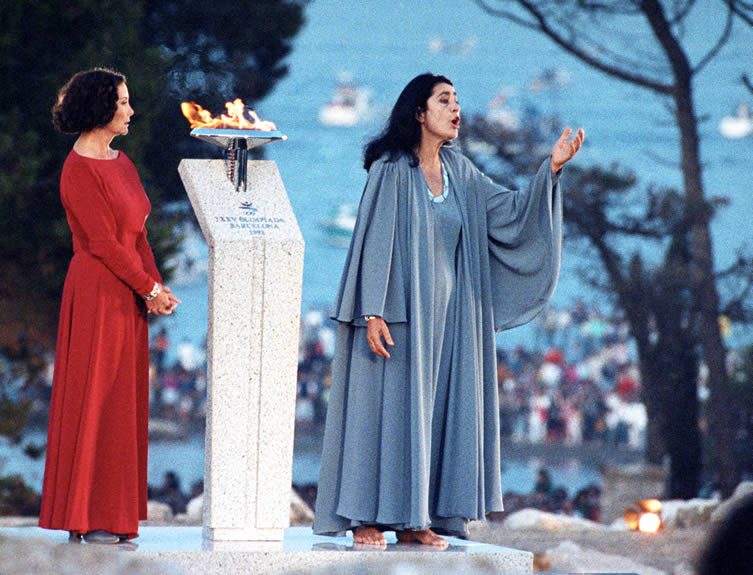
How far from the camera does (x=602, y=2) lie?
15.4 meters

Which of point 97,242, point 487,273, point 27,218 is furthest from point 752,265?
point 97,242

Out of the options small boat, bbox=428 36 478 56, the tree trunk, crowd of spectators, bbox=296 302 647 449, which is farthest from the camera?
small boat, bbox=428 36 478 56

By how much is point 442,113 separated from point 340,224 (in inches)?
515

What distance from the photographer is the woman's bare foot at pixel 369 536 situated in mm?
5223

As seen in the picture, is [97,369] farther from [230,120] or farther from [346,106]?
[346,106]

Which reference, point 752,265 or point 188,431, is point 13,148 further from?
point 188,431

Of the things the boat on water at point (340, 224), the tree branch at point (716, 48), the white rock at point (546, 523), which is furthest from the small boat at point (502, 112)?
the white rock at point (546, 523)

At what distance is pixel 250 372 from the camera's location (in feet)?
17.2

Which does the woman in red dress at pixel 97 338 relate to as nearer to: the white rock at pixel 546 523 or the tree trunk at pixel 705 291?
the white rock at pixel 546 523

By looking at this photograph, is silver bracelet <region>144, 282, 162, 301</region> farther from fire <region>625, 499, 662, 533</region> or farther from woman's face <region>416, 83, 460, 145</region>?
fire <region>625, 499, 662, 533</region>

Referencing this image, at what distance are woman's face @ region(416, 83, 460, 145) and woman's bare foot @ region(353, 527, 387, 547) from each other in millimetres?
1435

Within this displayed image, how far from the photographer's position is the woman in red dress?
5070 mm

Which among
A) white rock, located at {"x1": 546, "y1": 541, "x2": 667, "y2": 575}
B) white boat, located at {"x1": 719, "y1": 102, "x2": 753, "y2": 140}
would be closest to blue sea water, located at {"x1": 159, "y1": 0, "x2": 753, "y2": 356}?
white boat, located at {"x1": 719, "y1": 102, "x2": 753, "y2": 140}

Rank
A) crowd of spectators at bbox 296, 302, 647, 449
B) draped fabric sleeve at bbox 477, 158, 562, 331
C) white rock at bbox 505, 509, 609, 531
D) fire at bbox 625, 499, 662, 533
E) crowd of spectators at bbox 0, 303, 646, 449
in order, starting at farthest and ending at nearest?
1. crowd of spectators at bbox 296, 302, 647, 449
2. crowd of spectators at bbox 0, 303, 646, 449
3. white rock at bbox 505, 509, 609, 531
4. fire at bbox 625, 499, 662, 533
5. draped fabric sleeve at bbox 477, 158, 562, 331
